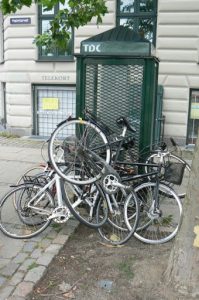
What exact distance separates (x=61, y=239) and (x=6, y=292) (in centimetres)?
111

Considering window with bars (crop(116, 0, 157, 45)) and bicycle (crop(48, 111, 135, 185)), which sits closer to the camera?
bicycle (crop(48, 111, 135, 185))

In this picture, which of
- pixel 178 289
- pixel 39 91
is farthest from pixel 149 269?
pixel 39 91

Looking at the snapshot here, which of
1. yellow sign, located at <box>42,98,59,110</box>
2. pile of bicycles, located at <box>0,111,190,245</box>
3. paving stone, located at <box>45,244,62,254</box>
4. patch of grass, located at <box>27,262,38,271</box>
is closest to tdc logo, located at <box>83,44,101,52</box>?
pile of bicycles, located at <box>0,111,190,245</box>

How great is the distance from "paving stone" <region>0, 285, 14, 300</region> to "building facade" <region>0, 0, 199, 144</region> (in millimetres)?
7814

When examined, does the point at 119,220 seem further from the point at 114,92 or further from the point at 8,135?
the point at 8,135

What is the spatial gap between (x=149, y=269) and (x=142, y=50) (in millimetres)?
2453

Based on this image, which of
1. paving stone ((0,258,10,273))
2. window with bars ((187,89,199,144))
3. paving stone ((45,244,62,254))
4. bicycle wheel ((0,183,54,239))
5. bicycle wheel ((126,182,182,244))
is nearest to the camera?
paving stone ((0,258,10,273))

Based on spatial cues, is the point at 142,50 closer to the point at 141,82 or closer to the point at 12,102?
the point at 141,82

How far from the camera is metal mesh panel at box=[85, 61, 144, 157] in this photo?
4.84 metres

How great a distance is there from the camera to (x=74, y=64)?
10977mm

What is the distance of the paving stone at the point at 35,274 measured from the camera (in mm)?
3449

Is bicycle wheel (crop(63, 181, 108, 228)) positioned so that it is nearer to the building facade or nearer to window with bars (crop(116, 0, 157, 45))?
the building facade

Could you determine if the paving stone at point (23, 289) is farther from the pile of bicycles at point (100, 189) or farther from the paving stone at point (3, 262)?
the pile of bicycles at point (100, 189)

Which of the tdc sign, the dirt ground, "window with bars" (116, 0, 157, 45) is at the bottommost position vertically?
the dirt ground
